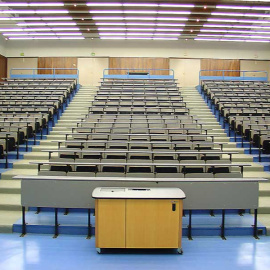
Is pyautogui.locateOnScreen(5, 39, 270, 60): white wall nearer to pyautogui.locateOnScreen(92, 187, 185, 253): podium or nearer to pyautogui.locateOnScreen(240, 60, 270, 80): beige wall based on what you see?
pyautogui.locateOnScreen(240, 60, 270, 80): beige wall

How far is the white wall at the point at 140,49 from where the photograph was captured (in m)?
14.0

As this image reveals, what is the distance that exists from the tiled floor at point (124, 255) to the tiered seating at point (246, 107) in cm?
300

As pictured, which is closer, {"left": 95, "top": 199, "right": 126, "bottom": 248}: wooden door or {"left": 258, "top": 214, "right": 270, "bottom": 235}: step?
{"left": 95, "top": 199, "right": 126, "bottom": 248}: wooden door

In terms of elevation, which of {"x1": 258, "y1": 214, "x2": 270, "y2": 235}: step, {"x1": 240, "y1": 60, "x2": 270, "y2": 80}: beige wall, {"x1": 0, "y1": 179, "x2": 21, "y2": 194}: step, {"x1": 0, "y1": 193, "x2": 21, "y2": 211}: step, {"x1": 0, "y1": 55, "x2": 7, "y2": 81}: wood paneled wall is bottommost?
{"x1": 258, "y1": 214, "x2": 270, "y2": 235}: step

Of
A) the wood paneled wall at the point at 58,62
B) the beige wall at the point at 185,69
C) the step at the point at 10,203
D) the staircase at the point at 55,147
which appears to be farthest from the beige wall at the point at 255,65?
the step at the point at 10,203

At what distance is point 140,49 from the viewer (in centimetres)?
1405

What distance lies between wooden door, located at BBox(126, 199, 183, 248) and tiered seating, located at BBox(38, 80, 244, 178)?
2.47ft

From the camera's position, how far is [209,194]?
125 inches

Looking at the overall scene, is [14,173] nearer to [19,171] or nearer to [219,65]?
[19,171]

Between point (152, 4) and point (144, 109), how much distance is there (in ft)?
11.9

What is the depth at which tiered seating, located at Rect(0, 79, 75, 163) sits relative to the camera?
18.9 feet

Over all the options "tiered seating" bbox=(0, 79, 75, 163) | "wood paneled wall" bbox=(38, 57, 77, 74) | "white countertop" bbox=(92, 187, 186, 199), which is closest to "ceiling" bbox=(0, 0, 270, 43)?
"wood paneled wall" bbox=(38, 57, 77, 74)

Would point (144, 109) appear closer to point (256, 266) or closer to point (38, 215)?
point (38, 215)

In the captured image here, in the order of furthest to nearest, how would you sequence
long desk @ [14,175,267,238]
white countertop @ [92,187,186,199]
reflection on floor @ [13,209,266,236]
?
reflection on floor @ [13,209,266,236]
long desk @ [14,175,267,238]
white countertop @ [92,187,186,199]
